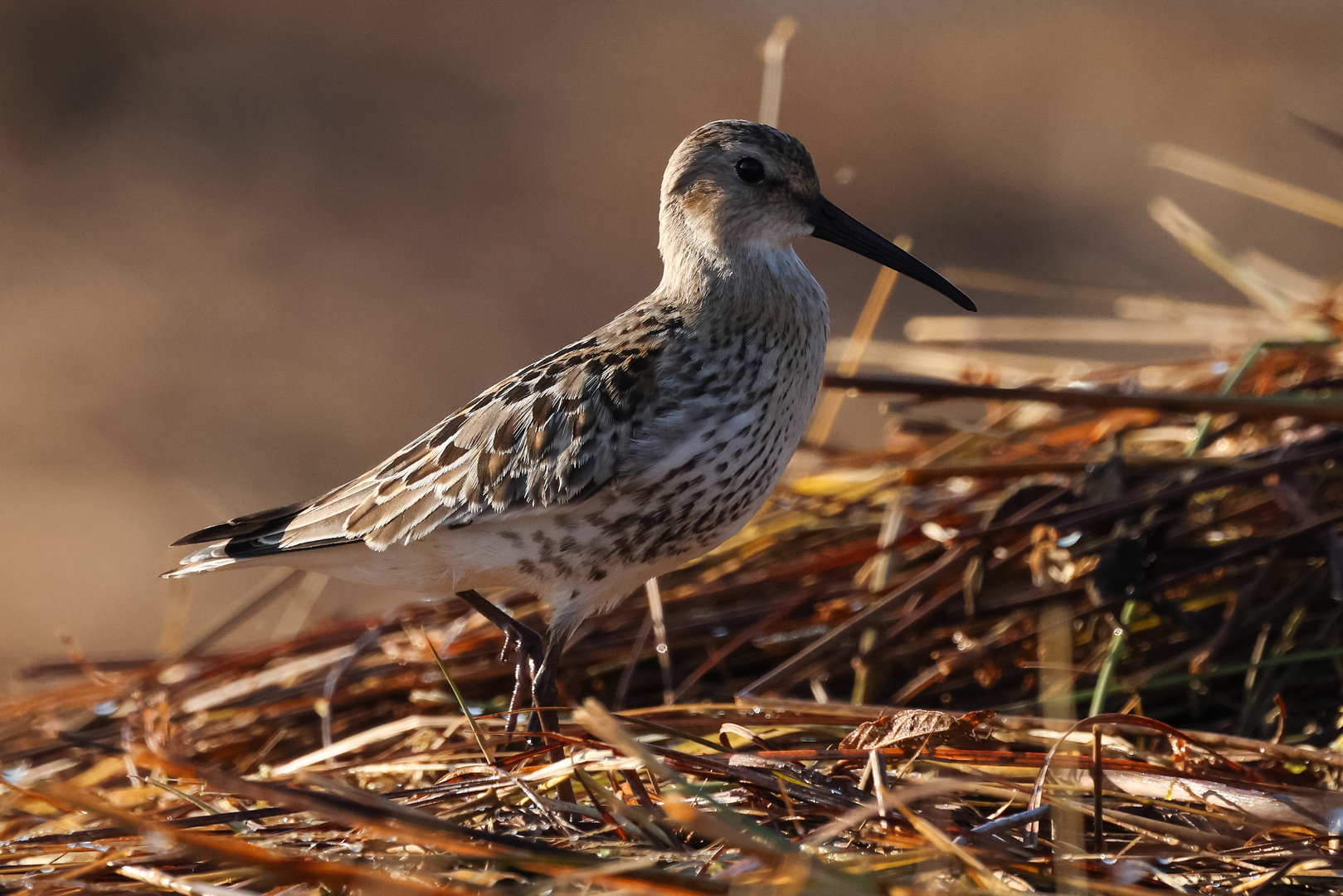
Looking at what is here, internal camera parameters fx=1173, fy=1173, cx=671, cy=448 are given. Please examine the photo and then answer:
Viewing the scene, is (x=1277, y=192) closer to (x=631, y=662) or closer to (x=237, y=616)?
(x=631, y=662)

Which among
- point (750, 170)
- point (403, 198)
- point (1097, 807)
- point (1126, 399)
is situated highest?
point (403, 198)

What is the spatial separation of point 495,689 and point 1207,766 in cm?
212

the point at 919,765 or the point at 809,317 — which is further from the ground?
the point at 809,317

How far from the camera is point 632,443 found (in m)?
2.97

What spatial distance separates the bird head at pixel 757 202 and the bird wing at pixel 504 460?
372mm

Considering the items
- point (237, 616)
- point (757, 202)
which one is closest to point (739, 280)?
point (757, 202)

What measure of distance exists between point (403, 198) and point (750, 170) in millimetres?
8310

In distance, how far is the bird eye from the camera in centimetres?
333

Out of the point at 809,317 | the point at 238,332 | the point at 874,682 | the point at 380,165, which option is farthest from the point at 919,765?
the point at 380,165

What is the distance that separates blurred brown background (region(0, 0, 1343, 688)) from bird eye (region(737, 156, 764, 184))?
432cm

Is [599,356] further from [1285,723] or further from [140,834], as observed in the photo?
[1285,723]

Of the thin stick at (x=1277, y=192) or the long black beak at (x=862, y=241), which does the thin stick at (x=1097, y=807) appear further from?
the thin stick at (x=1277, y=192)

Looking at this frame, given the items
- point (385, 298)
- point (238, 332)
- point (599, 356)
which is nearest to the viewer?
point (599, 356)

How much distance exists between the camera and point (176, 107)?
11.5 meters
